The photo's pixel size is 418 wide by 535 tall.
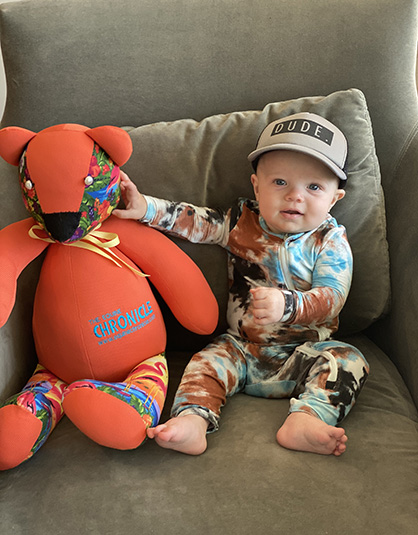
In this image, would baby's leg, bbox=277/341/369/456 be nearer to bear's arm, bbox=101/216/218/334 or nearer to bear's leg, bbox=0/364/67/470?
bear's arm, bbox=101/216/218/334

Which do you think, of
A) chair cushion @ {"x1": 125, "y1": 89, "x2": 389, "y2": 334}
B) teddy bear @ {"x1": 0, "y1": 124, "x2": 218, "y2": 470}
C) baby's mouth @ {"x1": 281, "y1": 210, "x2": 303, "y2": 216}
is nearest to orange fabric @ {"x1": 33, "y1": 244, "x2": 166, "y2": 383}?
teddy bear @ {"x1": 0, "y1": 124, "x2": 218, "y2": 470}

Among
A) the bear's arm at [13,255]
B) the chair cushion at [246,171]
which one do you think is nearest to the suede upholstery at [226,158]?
the chair cushion at [246,171]

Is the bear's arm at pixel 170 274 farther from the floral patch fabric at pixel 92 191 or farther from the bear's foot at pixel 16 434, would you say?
the bear's foot at pixel 16 434

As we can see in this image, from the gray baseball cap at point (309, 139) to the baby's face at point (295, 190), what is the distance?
0.9 inches

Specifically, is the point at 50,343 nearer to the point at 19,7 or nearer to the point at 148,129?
the point at 148,129

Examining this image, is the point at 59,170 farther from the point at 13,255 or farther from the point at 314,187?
the point at 314,187

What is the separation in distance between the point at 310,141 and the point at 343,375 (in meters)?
0.45

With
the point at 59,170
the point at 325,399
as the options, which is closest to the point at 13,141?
the point at 59,170

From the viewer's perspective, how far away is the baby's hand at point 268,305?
1.00 m

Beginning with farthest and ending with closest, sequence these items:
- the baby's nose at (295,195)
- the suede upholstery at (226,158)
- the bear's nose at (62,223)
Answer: the baby's nose at (295,195) < the bear's nose at (62,223) < the suede upholstery at (226,158)

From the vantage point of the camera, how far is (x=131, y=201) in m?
1.13

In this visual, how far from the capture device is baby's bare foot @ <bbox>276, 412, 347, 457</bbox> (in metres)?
0.90

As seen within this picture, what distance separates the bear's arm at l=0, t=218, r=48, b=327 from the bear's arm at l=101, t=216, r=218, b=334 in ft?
0.47

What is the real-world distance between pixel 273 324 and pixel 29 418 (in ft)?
1.67
